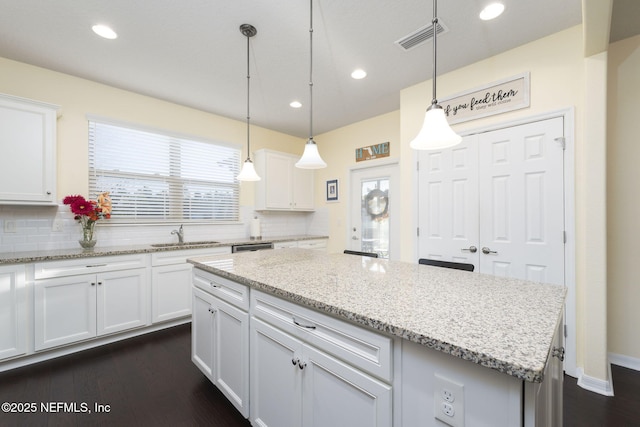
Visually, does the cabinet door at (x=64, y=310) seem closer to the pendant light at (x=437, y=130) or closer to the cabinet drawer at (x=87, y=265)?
the cabinet drawer at (x=87, y=265)

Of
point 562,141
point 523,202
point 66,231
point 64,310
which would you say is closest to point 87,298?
point 64,310

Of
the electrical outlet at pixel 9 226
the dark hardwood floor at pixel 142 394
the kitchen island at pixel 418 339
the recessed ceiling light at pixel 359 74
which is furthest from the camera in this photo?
the recessed ceiling light at pixel 359 74

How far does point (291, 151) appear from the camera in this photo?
4957mm

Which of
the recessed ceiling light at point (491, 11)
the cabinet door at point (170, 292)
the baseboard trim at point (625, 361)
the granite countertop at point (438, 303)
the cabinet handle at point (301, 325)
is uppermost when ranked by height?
the recessed ceiling light at point (491, 11)

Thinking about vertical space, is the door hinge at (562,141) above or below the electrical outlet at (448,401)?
above

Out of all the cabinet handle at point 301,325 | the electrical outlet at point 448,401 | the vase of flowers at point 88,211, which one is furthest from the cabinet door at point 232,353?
the vase of flowers at point 88,211

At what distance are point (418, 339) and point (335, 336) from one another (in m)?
0.37

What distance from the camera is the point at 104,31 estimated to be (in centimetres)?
216

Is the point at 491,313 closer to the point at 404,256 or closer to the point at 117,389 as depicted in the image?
the point at 404,256

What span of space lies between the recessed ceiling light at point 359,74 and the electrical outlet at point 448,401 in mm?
2774

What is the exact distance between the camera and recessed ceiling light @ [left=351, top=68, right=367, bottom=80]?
9.13ft

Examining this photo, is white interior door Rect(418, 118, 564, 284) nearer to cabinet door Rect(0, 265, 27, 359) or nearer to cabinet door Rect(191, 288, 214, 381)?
cabinet door Rect(191, 288, 214, 381)

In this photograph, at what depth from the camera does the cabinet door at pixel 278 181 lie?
4277 millimetres

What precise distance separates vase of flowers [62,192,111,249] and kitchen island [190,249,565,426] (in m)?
2.05
